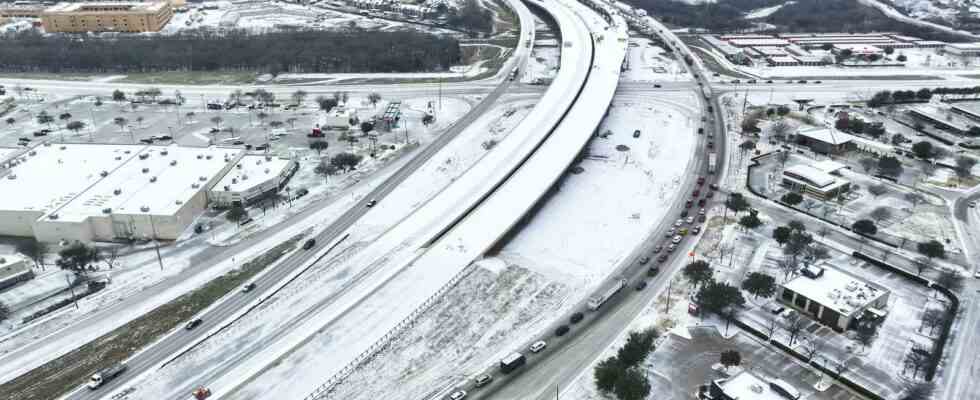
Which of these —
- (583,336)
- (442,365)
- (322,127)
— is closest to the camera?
(442,365)

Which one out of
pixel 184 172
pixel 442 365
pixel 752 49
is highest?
pixel 752 49

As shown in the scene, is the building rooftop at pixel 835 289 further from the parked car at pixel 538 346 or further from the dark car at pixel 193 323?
the dark car at pixel 193 323

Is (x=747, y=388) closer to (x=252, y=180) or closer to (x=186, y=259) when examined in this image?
(x=186, y=259)

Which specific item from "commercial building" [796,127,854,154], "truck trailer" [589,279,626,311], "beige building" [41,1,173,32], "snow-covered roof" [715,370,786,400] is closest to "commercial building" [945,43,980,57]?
"commercial building" [796,127,854,154]

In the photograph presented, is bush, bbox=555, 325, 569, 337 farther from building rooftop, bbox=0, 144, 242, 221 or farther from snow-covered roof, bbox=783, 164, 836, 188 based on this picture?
building rooftop, bbox=0, 144, 242, 221

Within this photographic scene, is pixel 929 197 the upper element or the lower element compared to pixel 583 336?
upper

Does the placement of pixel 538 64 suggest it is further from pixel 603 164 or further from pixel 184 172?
pixel 184 172

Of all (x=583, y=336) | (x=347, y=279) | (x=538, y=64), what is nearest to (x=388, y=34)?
(x=538, y=64)
